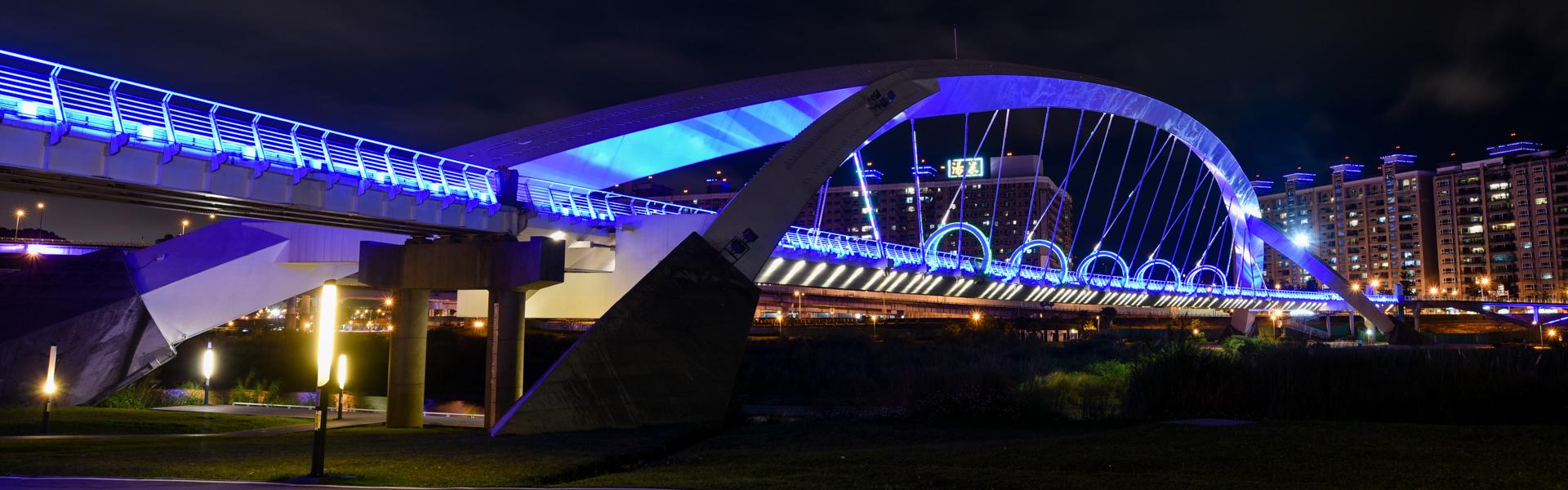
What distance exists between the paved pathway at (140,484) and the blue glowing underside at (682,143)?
19.2 meters

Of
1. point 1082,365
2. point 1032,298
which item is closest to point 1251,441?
point 1082,365

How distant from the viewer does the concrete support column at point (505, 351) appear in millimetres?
26125

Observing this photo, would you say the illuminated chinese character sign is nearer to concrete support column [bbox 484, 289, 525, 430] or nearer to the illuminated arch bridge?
the illuminated arch bridge

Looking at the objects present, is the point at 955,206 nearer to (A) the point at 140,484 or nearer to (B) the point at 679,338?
(B) the point at 679,338

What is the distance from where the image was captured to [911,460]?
1247 centimetres

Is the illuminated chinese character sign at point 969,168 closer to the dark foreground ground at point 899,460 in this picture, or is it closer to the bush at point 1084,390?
the bush at point 1084,390

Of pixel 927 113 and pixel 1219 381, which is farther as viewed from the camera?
pixel 927 113

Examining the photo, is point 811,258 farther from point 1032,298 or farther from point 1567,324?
point 1567,324

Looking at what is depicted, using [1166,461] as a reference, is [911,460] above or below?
below

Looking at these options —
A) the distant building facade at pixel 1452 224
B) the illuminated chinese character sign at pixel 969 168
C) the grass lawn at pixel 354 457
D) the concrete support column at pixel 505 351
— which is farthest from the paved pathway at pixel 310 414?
the distant building facade at pixel 1452 224

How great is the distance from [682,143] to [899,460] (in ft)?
65.8

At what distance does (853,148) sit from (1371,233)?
184 metres

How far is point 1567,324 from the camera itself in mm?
110438

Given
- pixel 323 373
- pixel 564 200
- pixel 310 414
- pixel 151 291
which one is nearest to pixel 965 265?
pixel 564 200
